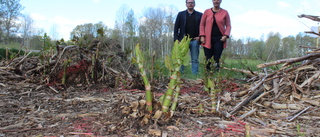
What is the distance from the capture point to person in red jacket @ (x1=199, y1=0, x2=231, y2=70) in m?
5.03

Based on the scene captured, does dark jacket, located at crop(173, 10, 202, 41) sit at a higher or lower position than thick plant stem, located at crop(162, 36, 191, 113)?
higher

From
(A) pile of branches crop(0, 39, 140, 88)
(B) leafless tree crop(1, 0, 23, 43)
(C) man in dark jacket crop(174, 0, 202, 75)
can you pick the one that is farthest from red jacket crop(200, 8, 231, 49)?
(B) leafless tree crop(1, 0, 23, 43)

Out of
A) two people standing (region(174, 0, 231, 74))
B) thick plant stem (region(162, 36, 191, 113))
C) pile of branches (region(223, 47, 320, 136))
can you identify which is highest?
two people standing (region(174, 0, 231, 74))

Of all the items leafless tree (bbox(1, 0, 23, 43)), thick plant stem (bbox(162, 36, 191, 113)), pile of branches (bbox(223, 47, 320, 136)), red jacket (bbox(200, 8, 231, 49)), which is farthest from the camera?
leafless tree (bbox(1, 0, 23, 43))

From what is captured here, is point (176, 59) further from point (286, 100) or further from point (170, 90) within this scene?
point (286, 100)

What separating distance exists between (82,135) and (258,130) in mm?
1408

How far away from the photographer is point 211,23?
507 cm

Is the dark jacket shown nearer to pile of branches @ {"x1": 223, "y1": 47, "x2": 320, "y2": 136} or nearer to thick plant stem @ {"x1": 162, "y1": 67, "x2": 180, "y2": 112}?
pile of branches @ {"x1": 223, "y1": 47, "x2": 320, "y2": 136}

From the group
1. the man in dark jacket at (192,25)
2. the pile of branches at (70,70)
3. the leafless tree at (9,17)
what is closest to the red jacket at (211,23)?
the man in dark jacket at (192,25)

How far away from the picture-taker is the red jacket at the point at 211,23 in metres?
5.02

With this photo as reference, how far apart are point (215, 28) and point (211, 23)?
169mm

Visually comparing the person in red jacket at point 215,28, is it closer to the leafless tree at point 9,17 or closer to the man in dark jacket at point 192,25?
the man in dark jacket at point 192,25

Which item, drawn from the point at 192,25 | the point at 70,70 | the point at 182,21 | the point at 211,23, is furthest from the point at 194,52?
the point at 70,70

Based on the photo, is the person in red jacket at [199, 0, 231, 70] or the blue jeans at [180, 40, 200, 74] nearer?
the person in red jacket at [199, 0, 231, 70]
